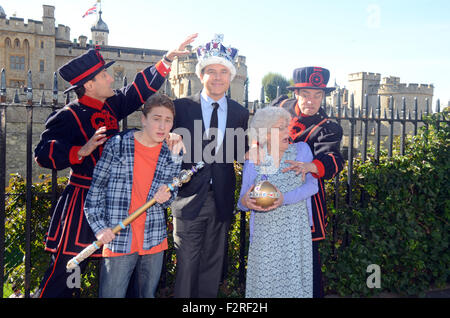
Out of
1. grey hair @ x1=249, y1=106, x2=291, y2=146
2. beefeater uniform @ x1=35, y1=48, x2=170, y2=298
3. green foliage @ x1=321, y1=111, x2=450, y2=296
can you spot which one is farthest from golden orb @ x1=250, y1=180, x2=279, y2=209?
green foliage @ x1=321, y1=111, x2=450, y2=296

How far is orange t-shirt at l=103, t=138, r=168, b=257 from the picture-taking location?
9.48ft

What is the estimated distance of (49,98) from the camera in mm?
29594

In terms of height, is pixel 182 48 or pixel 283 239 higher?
pixel 182 48

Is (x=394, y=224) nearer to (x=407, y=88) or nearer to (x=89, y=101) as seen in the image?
(x=89, y=101)

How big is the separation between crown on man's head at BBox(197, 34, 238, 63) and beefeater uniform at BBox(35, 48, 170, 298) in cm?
84

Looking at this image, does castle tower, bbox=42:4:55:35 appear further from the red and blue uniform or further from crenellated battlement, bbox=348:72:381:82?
the red and blue uniform

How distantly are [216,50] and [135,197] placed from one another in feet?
4.60

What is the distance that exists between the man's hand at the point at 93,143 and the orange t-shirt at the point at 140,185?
249 millimetres

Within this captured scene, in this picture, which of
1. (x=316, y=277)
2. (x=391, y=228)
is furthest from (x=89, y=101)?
(x=391, y=228)

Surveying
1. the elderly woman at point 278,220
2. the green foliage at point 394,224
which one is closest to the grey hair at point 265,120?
the elderly woman at point 278,220

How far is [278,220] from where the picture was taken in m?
3.01

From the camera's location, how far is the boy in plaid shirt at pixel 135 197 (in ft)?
9.21
